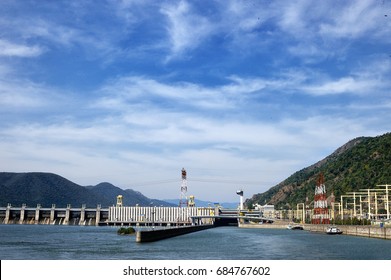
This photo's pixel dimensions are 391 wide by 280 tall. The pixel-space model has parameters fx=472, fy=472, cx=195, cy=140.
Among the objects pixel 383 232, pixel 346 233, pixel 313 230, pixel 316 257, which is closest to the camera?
pixel 316 257

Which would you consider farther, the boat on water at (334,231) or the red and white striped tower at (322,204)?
the red and white striped tower at (322,204)

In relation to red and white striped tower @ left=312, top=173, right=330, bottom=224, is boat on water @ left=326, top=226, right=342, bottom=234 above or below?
below

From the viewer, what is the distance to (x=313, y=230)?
176125mm

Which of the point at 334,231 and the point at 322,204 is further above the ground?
the point at 322,204

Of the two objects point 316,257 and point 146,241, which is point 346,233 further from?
point 316,257

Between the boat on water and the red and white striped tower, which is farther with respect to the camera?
the red and white striped tower

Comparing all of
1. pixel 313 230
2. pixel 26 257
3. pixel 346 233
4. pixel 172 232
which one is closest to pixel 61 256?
pixel 26 257

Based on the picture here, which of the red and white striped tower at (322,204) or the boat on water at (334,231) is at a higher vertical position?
the red and white striped tower at (322,204)

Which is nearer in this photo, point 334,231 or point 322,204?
point 334,231
